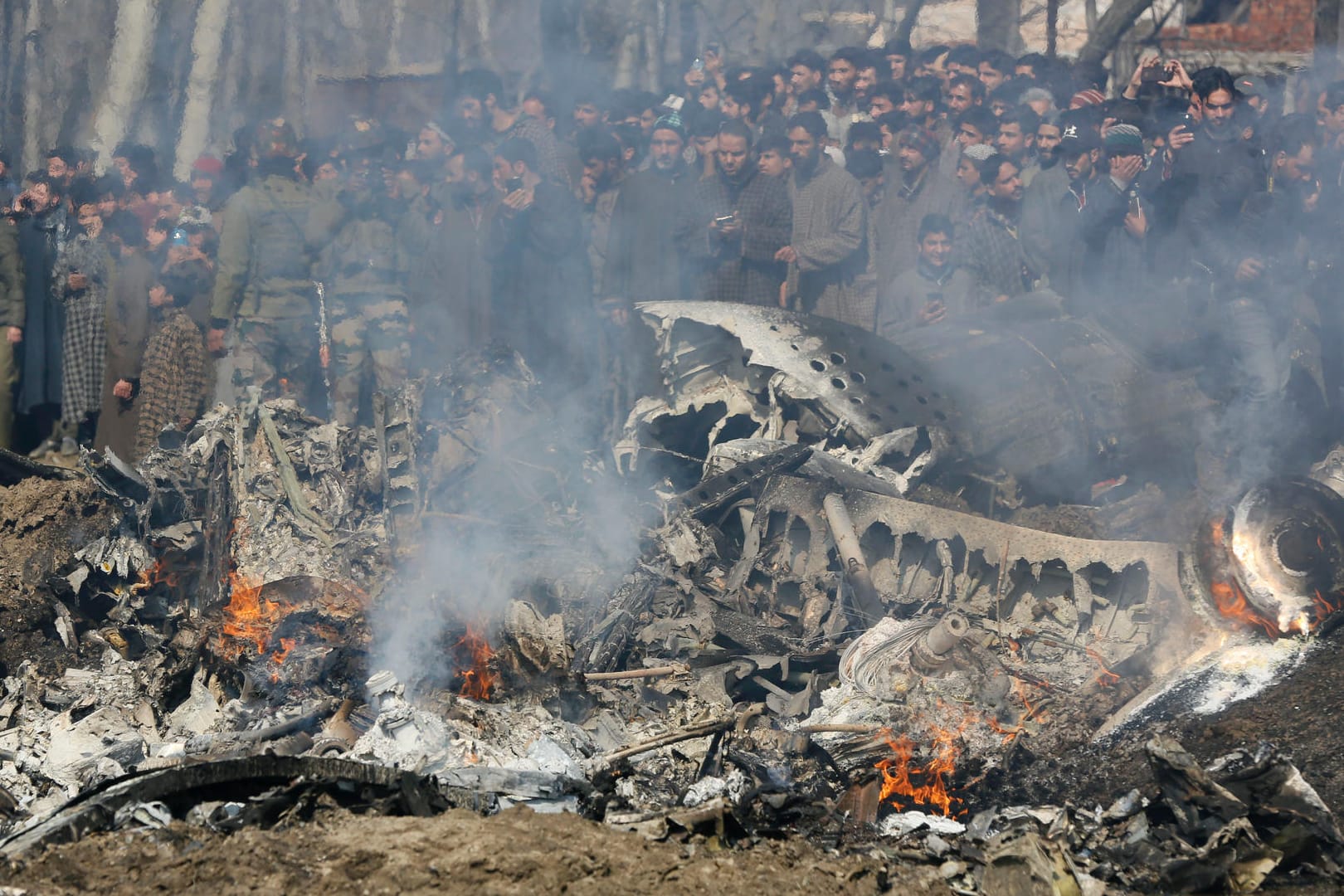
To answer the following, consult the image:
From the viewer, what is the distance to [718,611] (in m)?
6.99

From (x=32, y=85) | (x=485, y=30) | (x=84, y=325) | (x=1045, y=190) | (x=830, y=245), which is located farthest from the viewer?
(x=485, y=30)

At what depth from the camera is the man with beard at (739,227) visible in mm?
8984

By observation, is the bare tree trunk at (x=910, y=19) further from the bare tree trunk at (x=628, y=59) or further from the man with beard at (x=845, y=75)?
the man with beard at (x=845, y=75)

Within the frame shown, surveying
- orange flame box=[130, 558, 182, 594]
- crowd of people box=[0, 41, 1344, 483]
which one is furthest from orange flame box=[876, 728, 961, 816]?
orange flame box=[130, 558, 182, 594]

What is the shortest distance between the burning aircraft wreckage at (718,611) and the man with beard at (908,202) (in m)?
1.06

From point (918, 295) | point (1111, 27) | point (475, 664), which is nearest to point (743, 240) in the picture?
point (918, 295)

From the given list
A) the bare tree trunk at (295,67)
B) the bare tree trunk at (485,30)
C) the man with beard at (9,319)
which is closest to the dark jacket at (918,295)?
the man with beard at (9,319)

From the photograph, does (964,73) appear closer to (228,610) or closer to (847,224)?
(847,224)

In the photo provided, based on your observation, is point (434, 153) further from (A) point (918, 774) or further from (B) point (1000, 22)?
(B) point (1000, 22)

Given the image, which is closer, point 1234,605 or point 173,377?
point 1234,605

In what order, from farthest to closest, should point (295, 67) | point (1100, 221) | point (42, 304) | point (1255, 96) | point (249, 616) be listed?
point (295, 67) → point (42, 304) → point (1100, 221) → point (1255, 96) → point (249, 616)

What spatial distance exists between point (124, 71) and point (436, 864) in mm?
12529

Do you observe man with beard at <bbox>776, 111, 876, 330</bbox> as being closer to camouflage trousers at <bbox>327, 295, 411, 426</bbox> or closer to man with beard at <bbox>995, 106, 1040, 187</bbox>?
man with beard at <bbox>995, 106, 1040, 187</bbox>

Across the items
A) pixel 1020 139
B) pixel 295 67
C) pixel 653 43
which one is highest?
pixel 653 43
